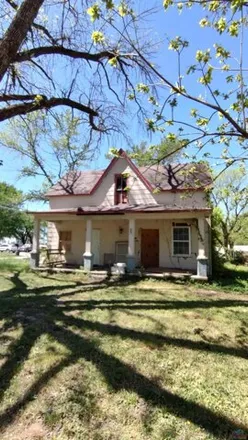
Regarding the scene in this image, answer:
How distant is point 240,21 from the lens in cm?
466

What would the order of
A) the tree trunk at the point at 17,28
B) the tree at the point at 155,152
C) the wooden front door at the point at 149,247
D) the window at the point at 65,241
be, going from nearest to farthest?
the tree trunk at the point at 17,28
the tree at the point at 155,152
the wooden front door at the point at 149,247
the window at the point at 65,241

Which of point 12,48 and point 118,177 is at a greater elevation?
point 118,177

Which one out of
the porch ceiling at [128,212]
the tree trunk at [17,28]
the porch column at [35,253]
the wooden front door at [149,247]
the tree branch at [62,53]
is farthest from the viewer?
the wooden front door at [149,247]

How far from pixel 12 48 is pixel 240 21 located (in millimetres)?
3271

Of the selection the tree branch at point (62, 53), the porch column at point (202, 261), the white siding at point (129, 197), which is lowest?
the porch column at point (202, 261)

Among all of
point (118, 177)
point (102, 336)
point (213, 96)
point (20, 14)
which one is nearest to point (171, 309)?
point (102, 336)

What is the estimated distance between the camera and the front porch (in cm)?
1398

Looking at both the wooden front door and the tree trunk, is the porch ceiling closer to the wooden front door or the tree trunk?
→ the wooden front door

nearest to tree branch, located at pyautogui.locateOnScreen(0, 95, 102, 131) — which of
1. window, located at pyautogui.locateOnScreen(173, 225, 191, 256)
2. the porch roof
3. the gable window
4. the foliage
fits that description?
the porch roof

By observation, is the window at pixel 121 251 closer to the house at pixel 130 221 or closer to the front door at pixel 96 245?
the house at pixel 130 221

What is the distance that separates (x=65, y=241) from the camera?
17859mm

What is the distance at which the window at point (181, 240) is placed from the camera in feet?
49.7

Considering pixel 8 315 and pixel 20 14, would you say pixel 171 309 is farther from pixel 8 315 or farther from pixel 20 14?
pixel 20 14

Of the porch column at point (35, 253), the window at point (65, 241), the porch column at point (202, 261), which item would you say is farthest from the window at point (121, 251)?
the porch column at point (202, 261)
